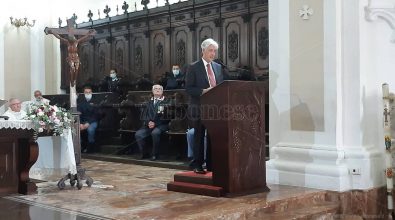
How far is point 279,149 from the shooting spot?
611 centimetres

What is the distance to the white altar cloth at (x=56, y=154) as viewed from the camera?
5613 millimetres

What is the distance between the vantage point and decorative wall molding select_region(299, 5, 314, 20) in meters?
5.83

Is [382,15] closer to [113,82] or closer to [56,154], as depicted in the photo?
[56,154]

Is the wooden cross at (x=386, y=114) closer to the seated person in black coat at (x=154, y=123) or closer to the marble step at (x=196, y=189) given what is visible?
the marble step at (x=196, y=189)

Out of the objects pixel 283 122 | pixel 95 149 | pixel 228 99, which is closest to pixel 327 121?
pixel 283 122

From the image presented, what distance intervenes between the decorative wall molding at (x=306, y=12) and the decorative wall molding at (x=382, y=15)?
1.97 ft

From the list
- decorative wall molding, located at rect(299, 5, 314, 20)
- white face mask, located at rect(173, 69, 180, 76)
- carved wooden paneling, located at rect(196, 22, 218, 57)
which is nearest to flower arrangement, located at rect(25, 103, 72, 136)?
decorative wall molding, located at rect(299, 5, 314, 20)

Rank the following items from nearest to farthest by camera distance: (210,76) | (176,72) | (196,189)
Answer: (196,189) < (210,76) < (176,72)

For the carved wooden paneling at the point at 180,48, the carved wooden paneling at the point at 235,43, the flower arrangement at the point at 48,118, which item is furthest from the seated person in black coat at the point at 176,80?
the flower arrangement at the point at 48,118

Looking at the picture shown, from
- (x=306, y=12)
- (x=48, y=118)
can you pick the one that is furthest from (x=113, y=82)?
(x=306, y=12)

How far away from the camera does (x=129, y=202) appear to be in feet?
15.7

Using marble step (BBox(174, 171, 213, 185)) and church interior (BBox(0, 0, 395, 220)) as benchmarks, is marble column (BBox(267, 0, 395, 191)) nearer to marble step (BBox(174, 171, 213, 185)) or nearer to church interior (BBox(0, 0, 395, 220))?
church interior (BBox(0, 0, 395, 220))

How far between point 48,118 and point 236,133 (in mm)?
1996

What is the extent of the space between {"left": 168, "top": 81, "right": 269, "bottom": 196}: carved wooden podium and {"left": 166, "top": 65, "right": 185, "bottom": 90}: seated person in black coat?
4167 millimetres
